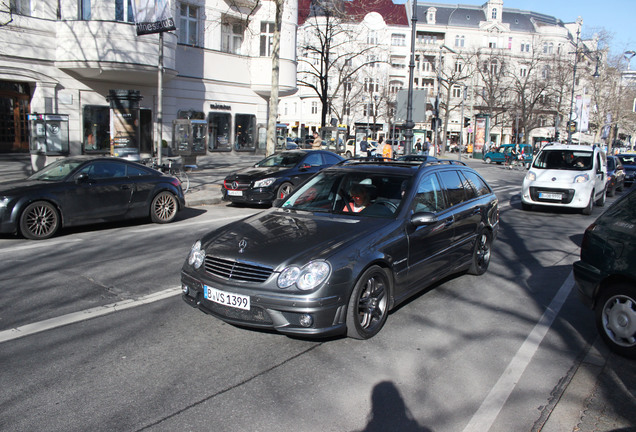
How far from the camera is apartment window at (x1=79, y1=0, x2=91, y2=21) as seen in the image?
830 inches

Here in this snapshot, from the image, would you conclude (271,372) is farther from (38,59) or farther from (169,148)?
(169,148)

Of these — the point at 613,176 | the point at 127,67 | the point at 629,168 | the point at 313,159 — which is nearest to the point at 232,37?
the point at 127,67

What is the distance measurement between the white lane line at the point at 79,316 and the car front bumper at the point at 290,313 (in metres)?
1.59

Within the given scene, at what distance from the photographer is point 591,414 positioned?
3457 millimetres

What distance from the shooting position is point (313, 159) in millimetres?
14023

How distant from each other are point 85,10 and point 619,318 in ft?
74.9

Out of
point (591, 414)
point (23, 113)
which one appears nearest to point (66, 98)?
point (23, 113)

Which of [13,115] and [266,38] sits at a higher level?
[266,38]

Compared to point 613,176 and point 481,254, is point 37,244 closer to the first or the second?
point 481,254

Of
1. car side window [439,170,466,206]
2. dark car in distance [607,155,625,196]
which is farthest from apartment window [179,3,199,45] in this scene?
car side window [439,170,466,206]

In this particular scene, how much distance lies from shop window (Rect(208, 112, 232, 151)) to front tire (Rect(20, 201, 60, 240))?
20.5 meters

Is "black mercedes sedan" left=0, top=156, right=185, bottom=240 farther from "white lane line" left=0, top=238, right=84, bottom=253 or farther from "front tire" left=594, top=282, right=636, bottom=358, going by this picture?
"front tire" left=594, top=282, right=636, bottom=358

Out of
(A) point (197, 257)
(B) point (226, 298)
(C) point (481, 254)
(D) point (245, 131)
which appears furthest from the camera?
(D) point (245, 131)

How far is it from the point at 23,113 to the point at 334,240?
71.4 feet
